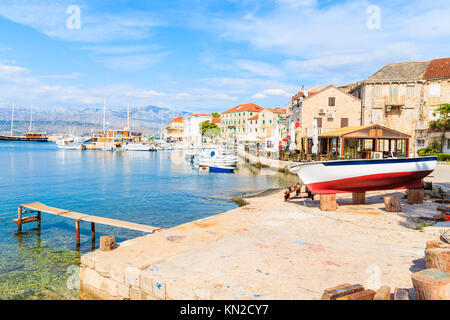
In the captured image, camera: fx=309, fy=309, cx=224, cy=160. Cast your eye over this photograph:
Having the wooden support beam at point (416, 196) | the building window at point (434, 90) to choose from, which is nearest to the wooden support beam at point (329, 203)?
the wooden support beam at point (416, 196)

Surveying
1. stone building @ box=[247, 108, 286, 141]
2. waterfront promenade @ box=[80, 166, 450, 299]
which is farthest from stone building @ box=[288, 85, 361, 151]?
stone building @ box=[247, 108, 286, 141]

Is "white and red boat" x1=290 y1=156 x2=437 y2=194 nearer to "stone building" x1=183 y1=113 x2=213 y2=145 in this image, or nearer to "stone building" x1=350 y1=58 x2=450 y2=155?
"stone building" x1=350 y1=58 x2=450 y2=155

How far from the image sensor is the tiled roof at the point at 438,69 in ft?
128

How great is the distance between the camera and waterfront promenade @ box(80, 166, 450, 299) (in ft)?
17.3

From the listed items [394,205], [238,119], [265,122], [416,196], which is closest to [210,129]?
[238,119]

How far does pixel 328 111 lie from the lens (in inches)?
1732

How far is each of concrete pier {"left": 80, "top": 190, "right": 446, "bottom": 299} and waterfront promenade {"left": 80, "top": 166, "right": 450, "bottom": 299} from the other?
0.05 feet

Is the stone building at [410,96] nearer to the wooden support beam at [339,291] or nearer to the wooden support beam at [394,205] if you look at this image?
the wooden support beam at [394,205]

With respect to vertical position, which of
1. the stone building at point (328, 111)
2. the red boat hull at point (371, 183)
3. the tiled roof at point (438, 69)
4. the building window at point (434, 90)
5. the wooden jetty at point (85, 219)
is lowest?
the wooden jetty at point (85, 219)

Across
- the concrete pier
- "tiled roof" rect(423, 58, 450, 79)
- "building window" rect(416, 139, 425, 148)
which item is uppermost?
"tiled roof" rect(423, 58, 450, 79)

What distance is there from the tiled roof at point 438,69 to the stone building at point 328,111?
892 centimetres

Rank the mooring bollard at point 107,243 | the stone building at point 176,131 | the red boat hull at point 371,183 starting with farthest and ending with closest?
the stone building at point 176,131 → the red boat hull at point 371,183 → the mooring bollard at point 107,243
